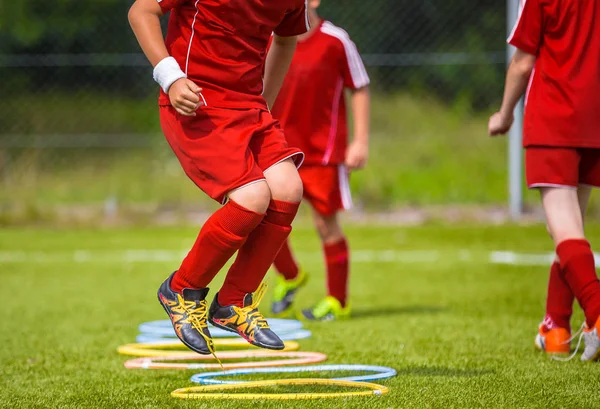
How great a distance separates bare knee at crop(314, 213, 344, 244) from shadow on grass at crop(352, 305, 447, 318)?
1.62 feet

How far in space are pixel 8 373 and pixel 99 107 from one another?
956cm

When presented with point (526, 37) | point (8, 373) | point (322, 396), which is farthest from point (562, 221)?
point (8, 373)

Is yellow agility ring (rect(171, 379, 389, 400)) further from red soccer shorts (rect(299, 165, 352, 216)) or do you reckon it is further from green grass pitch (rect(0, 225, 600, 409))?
red soccer shorts (rect(299, 165, 352, 216))

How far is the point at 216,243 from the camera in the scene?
3.54 m

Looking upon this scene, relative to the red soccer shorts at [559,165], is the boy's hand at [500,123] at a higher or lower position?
higher

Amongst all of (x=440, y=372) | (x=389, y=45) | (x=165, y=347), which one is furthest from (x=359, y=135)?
(x=389, y=45)

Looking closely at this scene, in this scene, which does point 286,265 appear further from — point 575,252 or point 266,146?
point 266,146

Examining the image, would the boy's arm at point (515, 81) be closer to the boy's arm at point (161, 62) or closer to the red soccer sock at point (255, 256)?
the red soccer sock at point (255, 256)

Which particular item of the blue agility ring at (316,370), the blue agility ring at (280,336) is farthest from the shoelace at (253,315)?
the blue agility ring at (280,336)

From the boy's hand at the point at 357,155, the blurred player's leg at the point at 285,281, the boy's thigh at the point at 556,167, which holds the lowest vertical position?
the blurred player's leg at the point at 285,281

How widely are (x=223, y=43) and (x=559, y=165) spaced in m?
1.60

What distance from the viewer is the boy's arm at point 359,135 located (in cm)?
580

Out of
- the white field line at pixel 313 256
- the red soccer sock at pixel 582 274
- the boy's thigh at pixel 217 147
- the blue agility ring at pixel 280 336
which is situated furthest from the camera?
the white field line at pixel 313 256

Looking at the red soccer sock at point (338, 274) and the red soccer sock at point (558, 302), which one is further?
the red soccer sock at point (338, 274)
